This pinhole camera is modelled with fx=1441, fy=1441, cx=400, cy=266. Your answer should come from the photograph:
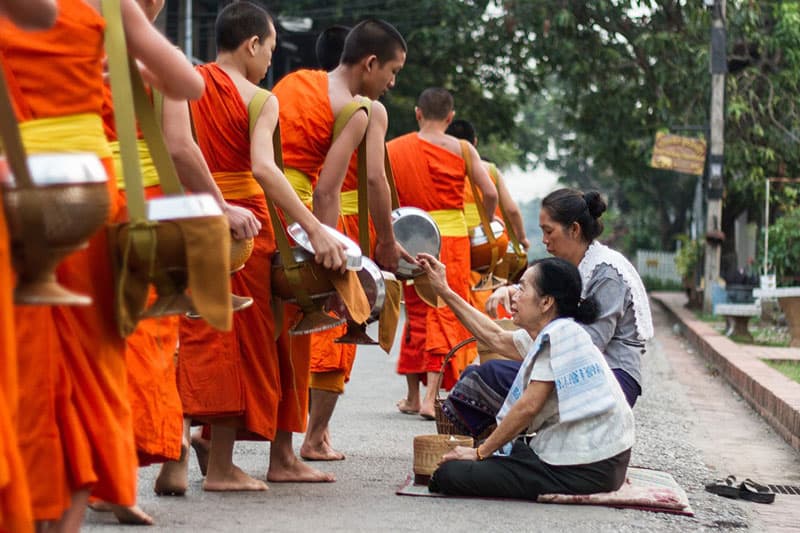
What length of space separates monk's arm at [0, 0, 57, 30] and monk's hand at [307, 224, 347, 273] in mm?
2062

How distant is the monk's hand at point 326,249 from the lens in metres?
5.11

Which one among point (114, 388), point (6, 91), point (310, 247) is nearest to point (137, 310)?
point (114, 388)

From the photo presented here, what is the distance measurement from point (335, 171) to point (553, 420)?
53.0 inches

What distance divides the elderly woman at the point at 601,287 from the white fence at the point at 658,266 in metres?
41.5

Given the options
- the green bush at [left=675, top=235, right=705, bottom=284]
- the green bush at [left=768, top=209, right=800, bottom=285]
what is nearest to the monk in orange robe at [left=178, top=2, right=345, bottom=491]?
the green bush at [left=768, top=209, right=800, bottom=285]

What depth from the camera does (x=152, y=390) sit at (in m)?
4.29

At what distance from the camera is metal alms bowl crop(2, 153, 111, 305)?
2980 millimetres

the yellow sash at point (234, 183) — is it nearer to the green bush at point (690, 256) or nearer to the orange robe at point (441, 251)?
the orange robe at point (441, 251)

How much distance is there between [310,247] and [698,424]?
15.3 feet

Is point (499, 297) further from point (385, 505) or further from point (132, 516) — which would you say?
point (132, 516)

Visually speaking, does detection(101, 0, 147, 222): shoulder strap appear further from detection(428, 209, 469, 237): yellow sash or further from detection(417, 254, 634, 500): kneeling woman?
detection(428, 209, 469, 237): yellow sash

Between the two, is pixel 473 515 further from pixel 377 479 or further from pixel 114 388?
pixel 114 388

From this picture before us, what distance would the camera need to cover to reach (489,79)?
25797mm

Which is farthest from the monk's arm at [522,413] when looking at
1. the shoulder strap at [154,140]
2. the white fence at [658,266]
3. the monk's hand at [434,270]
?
the white fence at [658,266]
